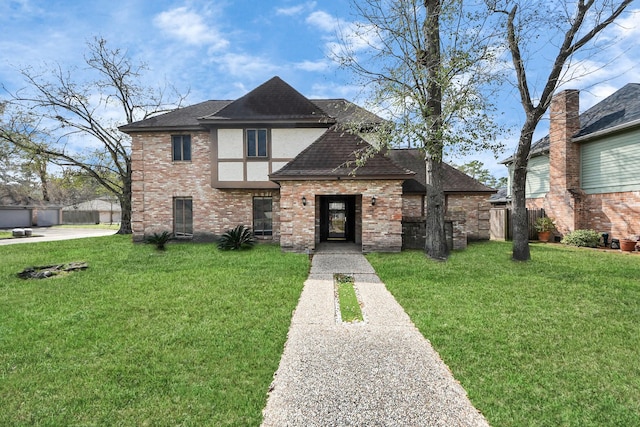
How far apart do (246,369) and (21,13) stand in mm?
14318

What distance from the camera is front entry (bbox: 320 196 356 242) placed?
14234 mm

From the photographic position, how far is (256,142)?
12.5 meters

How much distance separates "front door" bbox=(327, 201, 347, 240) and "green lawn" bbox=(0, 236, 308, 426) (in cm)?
706

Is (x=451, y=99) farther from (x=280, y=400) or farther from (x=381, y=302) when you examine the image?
(x=280, y=400)

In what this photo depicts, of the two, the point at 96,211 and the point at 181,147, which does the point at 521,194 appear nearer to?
the point at 181,147

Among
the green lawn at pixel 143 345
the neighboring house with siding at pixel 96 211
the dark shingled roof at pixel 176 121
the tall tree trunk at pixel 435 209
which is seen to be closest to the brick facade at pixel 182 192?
the dark shingled roof at pixel 176 121

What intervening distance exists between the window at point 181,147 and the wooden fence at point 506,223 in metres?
16.0

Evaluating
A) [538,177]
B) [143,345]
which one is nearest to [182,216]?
[143,345]

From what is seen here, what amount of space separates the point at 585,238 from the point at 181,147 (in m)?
18.6

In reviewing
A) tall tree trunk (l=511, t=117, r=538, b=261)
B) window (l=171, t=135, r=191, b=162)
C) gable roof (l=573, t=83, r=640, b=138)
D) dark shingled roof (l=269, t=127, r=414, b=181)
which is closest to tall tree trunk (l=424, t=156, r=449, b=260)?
dark shingled roof (l=269, t=127, r=414, b=181)

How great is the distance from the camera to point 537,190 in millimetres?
16469

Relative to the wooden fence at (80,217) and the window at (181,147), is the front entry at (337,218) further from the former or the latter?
the wooden fence at (80,217)

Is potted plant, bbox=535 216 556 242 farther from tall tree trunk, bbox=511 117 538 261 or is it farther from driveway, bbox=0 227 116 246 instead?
Result: driveway, bbox=0 227 116 246

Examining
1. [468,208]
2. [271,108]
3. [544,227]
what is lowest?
[544,227]
